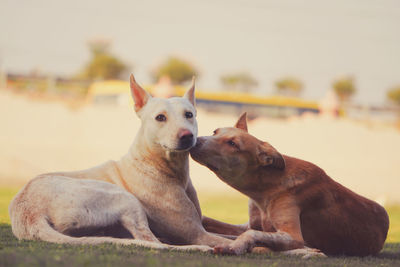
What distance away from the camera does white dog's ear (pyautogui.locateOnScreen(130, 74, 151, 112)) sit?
19.2ft

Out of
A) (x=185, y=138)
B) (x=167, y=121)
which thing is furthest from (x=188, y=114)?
(x=185, y=138)

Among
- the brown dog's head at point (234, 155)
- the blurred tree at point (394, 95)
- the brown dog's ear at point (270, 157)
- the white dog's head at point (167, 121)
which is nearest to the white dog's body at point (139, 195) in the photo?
the white dog's head at point (167, 121)

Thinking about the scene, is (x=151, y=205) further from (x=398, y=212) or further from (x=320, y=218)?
(x=398, y=212)

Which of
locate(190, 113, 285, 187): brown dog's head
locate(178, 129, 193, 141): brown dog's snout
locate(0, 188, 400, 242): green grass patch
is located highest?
locate(178, 129, 193, 141): brown dog's snout

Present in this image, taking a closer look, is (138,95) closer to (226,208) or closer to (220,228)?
(220,228)

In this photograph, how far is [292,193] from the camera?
5.11 m

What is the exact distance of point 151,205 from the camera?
17.4 ft

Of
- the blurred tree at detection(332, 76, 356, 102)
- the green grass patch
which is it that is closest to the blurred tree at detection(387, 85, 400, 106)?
the blurred tree at detection(332, 76, 356, 102)

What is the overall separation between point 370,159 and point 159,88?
15.9m

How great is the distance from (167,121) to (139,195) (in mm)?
801

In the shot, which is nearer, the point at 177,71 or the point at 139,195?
the point at 139,195

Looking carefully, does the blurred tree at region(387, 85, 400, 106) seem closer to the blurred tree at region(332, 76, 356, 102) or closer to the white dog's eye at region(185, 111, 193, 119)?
the blurred tree at region(332, 76, 356, 102)

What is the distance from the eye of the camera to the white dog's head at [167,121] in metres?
5.09

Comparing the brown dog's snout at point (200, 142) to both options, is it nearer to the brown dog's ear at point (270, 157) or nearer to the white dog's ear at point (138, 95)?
the brown dog's ear at point (270, 157)
